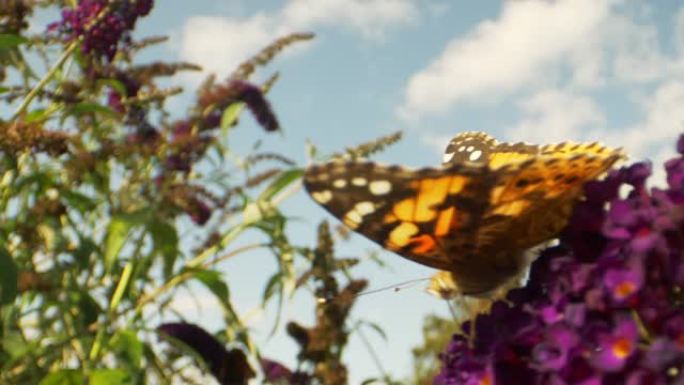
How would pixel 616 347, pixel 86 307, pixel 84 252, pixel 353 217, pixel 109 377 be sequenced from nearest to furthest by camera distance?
pixel 616 347 → pixel 353 217 → pixel 109 377 → pixel 86 307 → pixel 84 252

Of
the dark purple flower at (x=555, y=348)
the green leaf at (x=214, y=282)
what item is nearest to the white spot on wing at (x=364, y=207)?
the dark purple flower at (x=555, y=348)

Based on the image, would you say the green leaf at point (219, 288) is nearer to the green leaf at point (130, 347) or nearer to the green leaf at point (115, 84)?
the green leaf at point (130, 347)

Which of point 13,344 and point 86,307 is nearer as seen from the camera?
point 13,344

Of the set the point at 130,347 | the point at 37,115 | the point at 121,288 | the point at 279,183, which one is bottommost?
the point at 130,347

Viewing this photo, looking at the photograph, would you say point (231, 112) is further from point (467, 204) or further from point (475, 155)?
point (467, 204)

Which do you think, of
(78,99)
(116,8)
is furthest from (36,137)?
(116,8)

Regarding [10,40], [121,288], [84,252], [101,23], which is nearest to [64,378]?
[121,288]

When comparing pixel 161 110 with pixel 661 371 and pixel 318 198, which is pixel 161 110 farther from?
pixel 661 371
